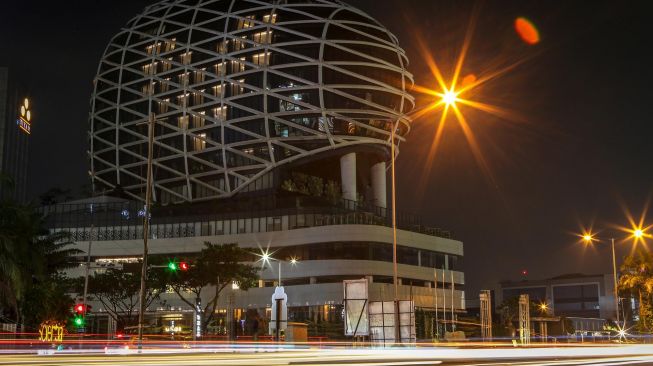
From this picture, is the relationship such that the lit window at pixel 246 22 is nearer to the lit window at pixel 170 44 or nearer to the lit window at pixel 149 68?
the lit window at pixel 170 44

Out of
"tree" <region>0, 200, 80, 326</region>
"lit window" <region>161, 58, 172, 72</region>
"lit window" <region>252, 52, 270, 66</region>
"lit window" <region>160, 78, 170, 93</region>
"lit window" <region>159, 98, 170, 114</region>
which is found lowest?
"tree" <region>0, 200, 80, 326</region>

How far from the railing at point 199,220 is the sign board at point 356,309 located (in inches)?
2808

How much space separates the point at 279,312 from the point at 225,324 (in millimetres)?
69406

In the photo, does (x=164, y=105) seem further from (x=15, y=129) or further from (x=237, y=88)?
(x=15, y=129)

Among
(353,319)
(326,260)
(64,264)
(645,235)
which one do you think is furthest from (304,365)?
(326,260)

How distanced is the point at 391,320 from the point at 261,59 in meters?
96.6

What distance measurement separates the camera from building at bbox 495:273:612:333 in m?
138

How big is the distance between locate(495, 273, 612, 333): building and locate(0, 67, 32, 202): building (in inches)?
4325

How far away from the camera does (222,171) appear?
424ft

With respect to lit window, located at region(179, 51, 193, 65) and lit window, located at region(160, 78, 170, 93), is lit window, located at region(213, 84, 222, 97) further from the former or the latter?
lit window, located at region(160, 78, 170, 93)

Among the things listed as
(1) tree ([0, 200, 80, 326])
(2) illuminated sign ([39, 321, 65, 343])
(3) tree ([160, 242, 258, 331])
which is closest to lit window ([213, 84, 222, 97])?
(3) tree ([160, 242, 258, 331])

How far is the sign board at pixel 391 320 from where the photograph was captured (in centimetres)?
3262

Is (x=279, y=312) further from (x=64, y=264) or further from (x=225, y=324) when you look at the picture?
(x=225, y=324)

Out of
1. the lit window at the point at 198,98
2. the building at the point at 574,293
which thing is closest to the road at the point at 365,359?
the lit window at the point at 198,98
